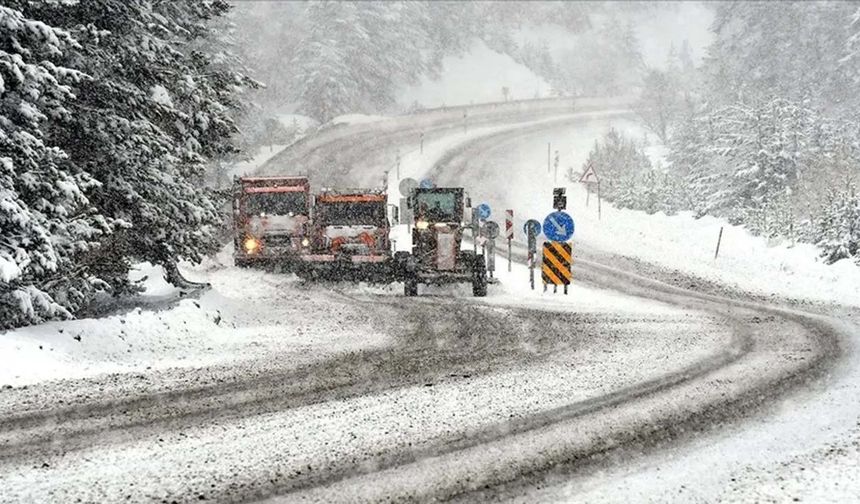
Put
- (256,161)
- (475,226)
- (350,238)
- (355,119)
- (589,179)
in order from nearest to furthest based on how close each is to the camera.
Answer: (475,226) < (350,238) < (589,179) < (256,161) < (355,119)

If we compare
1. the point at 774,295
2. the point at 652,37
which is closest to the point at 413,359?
the point at 774,295

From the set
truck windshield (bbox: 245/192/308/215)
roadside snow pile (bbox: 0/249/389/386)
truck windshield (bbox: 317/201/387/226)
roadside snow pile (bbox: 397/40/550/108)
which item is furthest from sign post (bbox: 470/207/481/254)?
roadside snow pile (bbox: 397/40/550/108)

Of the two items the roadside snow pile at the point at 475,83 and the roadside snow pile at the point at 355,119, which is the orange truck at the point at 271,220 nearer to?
the roadside snow pile at the point at 355,119

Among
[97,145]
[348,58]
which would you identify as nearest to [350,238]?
[97,145]

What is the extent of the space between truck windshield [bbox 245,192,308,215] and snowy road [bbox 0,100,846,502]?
847cm

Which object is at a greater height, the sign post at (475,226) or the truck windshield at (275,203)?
the truck windshield at (275,203)

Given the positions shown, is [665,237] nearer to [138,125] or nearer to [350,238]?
[350,238]

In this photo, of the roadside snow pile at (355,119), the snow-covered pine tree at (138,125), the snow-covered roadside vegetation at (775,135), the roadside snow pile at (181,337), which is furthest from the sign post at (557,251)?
the roadside snow pile at (355,119)

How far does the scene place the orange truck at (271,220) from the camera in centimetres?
2022

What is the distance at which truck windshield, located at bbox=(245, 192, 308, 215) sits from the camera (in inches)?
806

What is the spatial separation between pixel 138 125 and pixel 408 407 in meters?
7.31

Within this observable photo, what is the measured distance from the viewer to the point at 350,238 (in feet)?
63.8

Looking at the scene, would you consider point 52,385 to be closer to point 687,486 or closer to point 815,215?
point 687,486

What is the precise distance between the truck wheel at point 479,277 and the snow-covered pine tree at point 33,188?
26.9 feet
